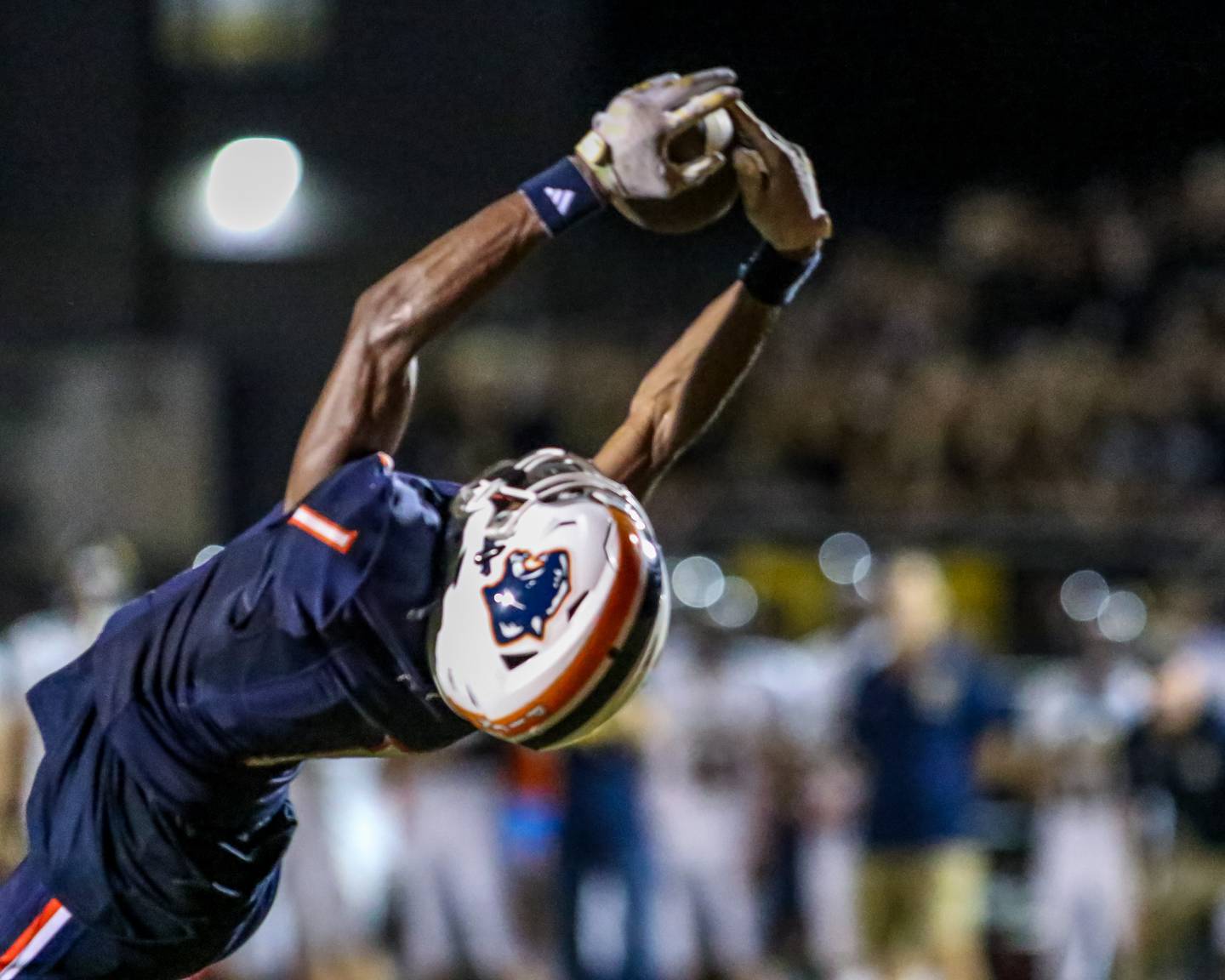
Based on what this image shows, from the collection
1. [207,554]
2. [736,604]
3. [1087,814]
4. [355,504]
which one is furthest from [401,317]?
[207,554]

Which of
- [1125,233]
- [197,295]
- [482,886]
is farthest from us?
[197,295]

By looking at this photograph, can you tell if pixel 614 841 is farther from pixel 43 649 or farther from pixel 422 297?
pixel 422 297

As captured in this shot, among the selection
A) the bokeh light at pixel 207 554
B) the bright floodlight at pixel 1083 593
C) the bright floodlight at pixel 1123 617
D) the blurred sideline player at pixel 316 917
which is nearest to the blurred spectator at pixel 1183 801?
the bright floodlight at pixel 1123 617

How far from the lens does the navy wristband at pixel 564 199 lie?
2680 millimetres

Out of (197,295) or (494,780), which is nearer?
(494,780)

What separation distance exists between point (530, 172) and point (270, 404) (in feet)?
7.44

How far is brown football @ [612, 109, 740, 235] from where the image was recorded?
8.70 ft

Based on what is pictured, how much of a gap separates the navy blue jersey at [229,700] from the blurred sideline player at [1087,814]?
4.51 m

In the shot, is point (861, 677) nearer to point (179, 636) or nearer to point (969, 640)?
point (969, 640)

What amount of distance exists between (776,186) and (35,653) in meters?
4.76

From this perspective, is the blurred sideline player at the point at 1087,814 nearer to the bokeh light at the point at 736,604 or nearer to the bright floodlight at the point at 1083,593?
the bright floodlight at the point at 1083,593

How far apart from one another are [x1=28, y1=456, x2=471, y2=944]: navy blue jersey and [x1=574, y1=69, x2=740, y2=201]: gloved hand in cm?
52

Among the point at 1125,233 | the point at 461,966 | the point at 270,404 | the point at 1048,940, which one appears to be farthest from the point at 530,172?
the point at 1048,940

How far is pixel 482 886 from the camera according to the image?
25.1 feet
